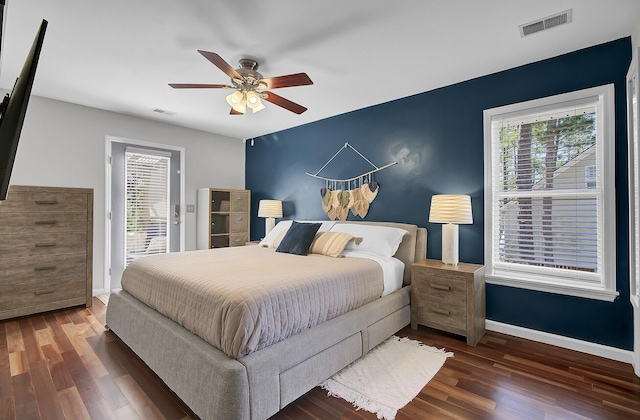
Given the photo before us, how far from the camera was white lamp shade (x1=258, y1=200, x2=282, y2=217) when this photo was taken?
4.83 meters

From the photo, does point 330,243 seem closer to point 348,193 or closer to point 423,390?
point 348,193

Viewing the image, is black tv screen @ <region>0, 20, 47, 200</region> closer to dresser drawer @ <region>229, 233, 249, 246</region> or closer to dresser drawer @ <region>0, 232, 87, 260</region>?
dresser drawer @ <region>0, 232, 87, 260</region>

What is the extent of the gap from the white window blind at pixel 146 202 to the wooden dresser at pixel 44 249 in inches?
29.7

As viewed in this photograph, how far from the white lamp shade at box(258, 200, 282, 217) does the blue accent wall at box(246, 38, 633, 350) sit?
24 centimetres

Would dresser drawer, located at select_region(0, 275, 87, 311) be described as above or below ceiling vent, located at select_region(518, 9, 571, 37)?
below

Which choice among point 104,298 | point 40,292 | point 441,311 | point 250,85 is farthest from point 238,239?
point 441,311

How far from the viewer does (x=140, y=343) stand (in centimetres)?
228

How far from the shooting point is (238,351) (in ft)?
5.40

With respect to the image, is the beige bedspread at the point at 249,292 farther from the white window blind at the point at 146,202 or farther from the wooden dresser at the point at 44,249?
the white window blind at the point at 146,202

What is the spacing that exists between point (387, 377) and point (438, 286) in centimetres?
101

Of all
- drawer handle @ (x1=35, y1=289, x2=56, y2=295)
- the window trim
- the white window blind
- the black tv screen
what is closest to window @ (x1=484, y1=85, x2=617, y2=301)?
the window trim

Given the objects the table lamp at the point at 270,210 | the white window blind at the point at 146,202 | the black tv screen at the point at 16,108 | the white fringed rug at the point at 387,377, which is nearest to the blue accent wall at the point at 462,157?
the table lamp at the point at 270,210

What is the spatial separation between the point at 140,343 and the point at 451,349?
241 cm

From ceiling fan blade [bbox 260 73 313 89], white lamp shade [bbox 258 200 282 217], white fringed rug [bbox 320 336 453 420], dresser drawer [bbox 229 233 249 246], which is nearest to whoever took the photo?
white fringed rug [bbox 320 336 453 420]
